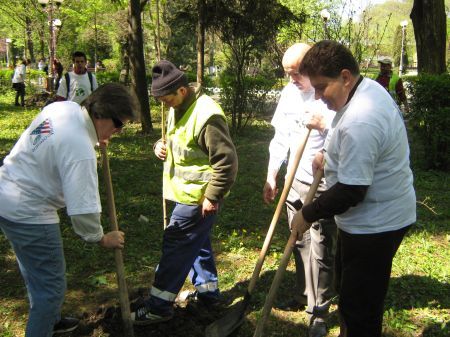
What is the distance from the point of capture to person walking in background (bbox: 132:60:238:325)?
115 inches

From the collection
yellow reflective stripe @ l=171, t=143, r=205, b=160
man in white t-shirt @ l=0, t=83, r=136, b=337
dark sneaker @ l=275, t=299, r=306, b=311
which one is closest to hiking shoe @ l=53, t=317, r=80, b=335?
man in white t-shirt @ l=0, t=83, r=136, b=337

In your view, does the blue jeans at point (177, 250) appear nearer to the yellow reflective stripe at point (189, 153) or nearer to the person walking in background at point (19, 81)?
the yellow reflective stripe at point (189, 153)

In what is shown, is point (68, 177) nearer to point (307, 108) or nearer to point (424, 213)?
point (307, 108)

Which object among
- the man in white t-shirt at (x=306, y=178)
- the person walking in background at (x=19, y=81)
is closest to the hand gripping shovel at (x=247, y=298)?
the man in white t-shirt at (x=306, y=178)

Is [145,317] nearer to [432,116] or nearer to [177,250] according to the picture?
[177,250]

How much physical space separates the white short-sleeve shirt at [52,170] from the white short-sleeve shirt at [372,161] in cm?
119

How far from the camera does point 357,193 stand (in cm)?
209

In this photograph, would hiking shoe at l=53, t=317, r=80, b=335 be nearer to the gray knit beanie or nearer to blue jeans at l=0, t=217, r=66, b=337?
blue jeans at l=0, t=217, r=66, b=337

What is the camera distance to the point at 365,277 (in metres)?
2.30

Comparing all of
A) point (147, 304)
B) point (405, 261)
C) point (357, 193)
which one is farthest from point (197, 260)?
point (405, 261)

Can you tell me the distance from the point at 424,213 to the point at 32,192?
196 inches

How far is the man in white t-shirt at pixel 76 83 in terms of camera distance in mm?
6926

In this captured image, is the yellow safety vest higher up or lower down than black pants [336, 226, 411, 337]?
higher up

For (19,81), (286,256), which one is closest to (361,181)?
(286,256)
